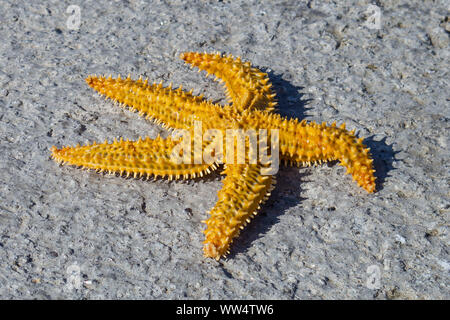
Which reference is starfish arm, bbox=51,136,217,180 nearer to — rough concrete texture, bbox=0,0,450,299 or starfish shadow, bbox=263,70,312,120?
rough concrete texture, bbox=0,0,450,299

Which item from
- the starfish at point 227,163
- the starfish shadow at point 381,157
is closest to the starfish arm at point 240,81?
the starfish at point 227,163

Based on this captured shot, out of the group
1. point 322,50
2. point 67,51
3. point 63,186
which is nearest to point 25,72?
point 67,51

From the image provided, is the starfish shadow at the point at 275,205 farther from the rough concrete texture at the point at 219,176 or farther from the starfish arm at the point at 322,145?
the starfish arm at the point at 322,145

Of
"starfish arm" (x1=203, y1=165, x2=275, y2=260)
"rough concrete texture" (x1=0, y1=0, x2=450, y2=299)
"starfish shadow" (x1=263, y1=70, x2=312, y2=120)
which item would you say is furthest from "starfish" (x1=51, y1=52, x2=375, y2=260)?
"starfish shadow" (x1=263, y1=70, x2=312, y2=120)

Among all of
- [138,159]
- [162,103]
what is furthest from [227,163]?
[162,103]
